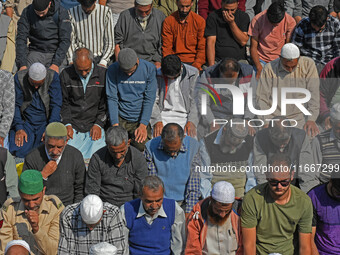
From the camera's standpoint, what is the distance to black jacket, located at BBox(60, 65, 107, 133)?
31.4 feet

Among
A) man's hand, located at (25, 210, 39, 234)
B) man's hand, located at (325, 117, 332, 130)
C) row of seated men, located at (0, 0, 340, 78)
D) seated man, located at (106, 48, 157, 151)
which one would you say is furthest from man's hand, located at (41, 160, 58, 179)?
man's hand, located at (325, 117, 332, 130)

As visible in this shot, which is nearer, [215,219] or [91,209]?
[91,209]

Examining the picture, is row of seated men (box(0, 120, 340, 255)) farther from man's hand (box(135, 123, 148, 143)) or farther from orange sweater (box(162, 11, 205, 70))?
orange sweater (box(162, 11, 205, 70))

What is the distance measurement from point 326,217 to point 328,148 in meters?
1.14

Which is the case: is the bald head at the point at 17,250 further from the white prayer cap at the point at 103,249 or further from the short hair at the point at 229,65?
the short hair at the point at 229,65

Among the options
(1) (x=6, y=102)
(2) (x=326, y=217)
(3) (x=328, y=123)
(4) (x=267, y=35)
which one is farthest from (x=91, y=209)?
(4) (x=267, y=35)

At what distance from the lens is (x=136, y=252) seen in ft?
25.3

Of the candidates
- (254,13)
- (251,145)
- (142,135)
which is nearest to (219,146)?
(251,145)

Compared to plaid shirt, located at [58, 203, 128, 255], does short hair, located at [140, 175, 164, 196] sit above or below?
above

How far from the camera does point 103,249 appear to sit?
6891 millimetres

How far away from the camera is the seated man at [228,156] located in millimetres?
8609

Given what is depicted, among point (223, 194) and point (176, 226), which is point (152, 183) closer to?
point (176, 226)

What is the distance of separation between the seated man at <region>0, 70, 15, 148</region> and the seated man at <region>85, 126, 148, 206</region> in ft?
5.23

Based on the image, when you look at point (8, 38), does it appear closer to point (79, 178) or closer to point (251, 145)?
point (79, 178)
